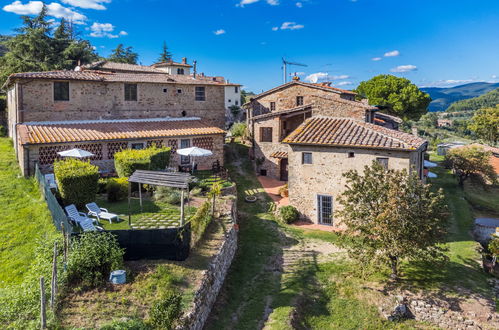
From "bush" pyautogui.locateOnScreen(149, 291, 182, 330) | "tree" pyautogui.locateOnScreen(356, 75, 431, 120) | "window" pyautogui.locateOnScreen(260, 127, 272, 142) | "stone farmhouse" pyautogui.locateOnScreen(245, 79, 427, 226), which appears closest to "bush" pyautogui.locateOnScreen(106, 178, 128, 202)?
"stone farmhouse" pyautogui.locateOnScreen(245, 79, 427, 226)

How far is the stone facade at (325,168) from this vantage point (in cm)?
1855

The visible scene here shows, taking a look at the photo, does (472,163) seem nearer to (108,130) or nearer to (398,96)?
(398,96)

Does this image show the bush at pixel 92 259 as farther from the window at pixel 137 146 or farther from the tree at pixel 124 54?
the tree at pixel 124 54

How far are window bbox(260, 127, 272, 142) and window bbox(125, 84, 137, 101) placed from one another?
432 inches

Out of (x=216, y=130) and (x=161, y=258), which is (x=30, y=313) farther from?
(x=216, y=130)

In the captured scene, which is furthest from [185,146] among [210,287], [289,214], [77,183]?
[210,287]

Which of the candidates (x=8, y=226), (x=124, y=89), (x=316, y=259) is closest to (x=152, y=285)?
(x=8, y=226)

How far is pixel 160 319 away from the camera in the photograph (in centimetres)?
875

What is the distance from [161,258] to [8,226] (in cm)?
657

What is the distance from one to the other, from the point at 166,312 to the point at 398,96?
4797 centimetres

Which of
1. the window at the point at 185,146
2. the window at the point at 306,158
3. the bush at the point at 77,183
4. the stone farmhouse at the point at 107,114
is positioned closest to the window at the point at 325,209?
the window at the point at 306,158

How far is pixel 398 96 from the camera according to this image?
48.7 m

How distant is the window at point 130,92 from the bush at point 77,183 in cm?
1271

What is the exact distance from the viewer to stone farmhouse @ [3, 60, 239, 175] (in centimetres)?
2225
